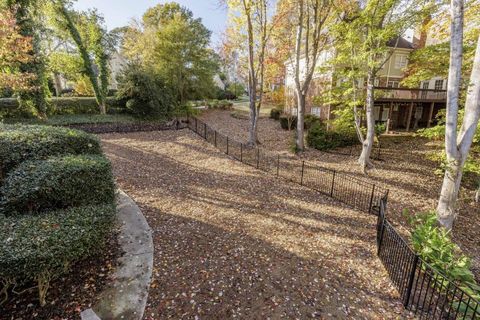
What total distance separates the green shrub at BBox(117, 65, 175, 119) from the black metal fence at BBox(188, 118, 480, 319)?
3.08 metres

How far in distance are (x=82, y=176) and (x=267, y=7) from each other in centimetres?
1158

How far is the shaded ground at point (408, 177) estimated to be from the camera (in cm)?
683

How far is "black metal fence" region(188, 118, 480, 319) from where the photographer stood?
11.4 ft

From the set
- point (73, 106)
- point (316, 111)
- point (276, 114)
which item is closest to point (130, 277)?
point (73, 106)

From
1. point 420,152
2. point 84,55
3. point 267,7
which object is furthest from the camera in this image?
point 84,55

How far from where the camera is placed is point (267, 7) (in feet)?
37.1

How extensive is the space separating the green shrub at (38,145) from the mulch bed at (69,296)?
2531 millimetres

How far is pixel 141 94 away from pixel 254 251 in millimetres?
15362

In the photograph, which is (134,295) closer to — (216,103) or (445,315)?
(445,315)

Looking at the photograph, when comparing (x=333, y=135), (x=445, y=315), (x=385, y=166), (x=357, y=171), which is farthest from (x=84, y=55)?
(x=445, y=315)

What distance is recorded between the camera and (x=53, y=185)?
3.75 meters

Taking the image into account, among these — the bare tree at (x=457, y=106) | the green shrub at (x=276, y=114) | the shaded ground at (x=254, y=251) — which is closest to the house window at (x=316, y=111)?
the green shrub at (x=276, y=114)

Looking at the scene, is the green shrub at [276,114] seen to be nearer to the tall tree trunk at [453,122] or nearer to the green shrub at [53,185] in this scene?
the tall tree trunk at [453,122]

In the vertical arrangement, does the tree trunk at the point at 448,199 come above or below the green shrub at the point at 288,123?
below
